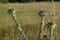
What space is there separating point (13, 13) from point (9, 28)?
1005cm

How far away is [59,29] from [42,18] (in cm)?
886

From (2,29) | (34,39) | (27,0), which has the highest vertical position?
(34,39)

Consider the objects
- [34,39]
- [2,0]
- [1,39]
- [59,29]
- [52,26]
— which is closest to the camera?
[52,26]

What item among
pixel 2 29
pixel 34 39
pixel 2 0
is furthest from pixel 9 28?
pixel 2 0

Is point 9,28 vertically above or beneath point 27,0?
above

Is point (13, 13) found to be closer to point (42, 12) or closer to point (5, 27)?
point (42, 12)

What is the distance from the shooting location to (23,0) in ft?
149

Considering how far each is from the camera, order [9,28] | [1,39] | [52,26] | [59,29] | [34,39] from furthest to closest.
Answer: [9,28] → [59,29] → [1,39] → [34,39] → [52,26]

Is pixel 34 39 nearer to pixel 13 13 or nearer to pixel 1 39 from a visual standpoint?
pixel 1 39

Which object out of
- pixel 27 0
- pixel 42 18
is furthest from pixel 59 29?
pixel 27 0

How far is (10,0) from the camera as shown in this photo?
45.7 meters

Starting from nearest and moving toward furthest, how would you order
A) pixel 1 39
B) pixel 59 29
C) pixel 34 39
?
pixel 34 39 < pixel 1 39 < pixel 59 29

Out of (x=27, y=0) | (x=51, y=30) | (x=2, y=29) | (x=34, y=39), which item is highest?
(x=51, y=30)

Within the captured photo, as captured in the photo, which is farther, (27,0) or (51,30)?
(27,0)
